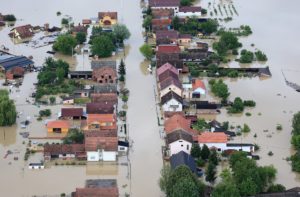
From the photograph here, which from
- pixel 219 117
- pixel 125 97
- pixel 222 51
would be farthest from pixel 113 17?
pixel 219 117

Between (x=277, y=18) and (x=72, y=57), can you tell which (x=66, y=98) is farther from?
(x=277, y=18)

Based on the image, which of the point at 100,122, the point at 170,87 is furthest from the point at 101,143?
the point at 170,87

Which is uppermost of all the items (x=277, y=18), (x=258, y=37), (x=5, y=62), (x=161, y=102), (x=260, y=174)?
(x=277, y=18)

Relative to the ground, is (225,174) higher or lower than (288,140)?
lower

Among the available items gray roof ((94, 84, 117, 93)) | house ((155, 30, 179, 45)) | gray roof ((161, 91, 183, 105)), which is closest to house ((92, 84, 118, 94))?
gray roof ((94, 84, 117, 93))

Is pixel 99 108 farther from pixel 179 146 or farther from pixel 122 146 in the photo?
pixel 179 146
